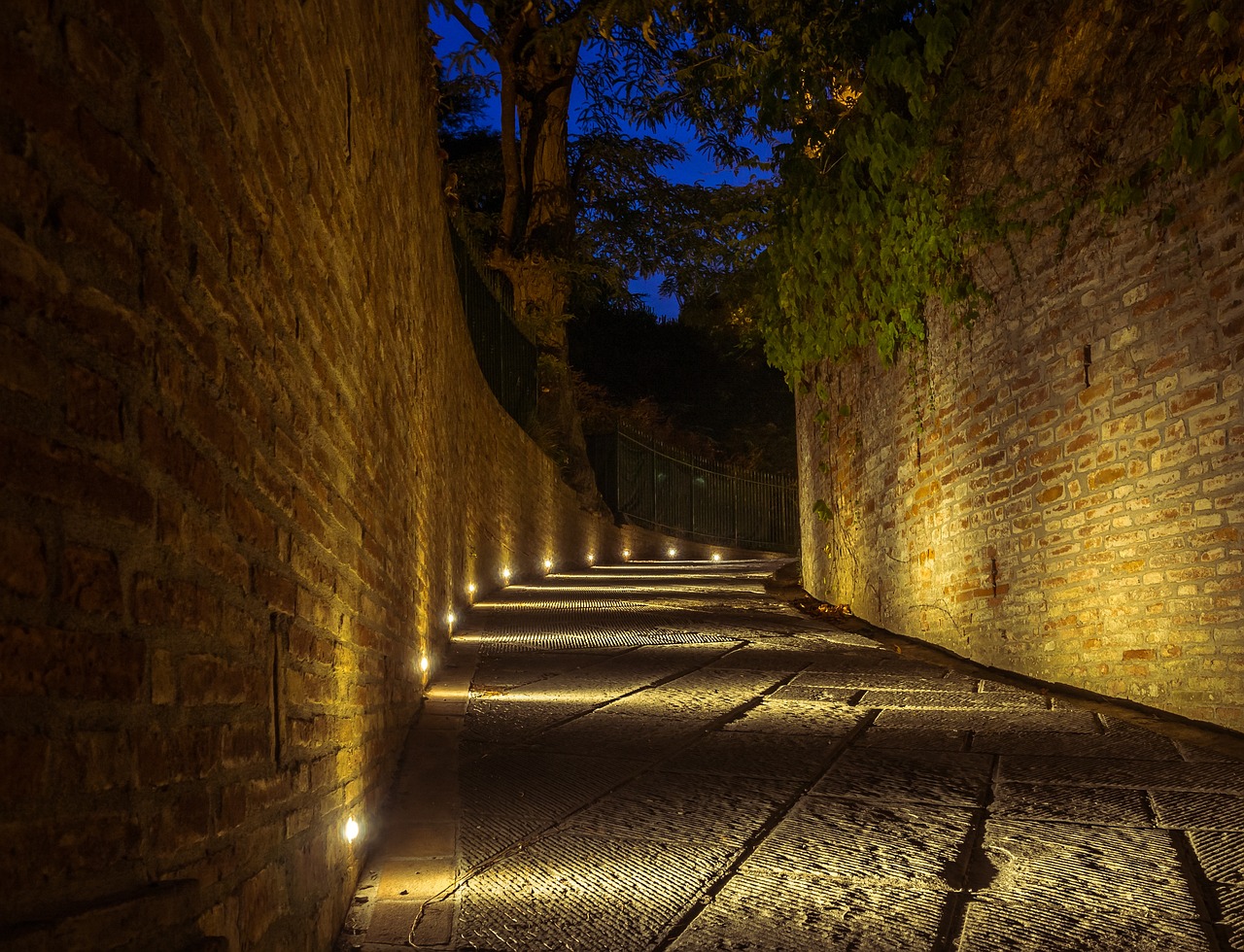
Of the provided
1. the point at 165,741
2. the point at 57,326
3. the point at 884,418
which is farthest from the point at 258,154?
the point at 884,418

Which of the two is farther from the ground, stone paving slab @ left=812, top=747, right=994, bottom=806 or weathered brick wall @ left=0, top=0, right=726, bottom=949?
weathered brick wall @ left=0, top=0, right=726, bottom=949

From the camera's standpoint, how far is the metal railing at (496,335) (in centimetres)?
1001

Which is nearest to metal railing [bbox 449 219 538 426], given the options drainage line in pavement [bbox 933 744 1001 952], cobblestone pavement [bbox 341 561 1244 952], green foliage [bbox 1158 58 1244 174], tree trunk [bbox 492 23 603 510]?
tree trunk [bbox 492 23 603 510]

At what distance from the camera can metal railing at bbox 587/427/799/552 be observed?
2031 centimetres

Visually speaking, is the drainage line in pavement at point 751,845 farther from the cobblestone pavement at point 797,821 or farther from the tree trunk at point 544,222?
the tree trunk at point 544,222

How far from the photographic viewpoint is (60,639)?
1.23 meters

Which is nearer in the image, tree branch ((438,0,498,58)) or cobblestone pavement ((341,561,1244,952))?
cobblestone pavement ((341,561,1244,952))

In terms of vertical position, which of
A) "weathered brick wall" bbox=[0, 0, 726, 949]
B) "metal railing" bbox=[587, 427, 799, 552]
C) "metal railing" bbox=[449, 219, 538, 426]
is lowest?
"weathered brick wall" bbox=[0, 0, 726, 949]

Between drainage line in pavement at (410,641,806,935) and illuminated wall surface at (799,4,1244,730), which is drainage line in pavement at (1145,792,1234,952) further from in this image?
illuminated wall surface at (799,4,1244,730)

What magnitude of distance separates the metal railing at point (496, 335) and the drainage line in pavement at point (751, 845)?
5.66m

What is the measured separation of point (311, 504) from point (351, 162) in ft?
4.57

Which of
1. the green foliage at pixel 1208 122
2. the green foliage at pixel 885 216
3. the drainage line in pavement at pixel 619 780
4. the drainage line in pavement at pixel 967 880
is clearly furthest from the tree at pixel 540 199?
the drainage line in pavement at pixel 967 880

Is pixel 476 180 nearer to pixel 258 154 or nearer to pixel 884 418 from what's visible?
pixel 884 418

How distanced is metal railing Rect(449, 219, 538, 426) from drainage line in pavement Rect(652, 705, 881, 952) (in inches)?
223
